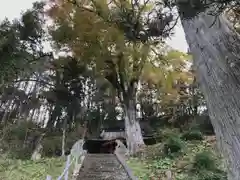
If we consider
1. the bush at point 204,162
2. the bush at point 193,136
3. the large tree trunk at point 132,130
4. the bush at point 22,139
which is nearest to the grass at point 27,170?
the bush at point 22,139

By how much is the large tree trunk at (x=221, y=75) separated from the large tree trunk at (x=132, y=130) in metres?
7.70

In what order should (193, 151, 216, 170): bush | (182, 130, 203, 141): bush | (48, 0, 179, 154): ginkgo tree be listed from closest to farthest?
(193, 151, 216, 170): bush
(182, 130, 203, 141): bush
(48, 0, 179, 154): ginkgo tree

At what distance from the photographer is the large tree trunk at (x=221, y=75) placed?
182cm

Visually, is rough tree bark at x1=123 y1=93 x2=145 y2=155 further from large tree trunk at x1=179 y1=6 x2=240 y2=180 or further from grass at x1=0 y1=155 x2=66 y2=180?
large tree trunk at x1=179 y1=6 x2=240 y2=180

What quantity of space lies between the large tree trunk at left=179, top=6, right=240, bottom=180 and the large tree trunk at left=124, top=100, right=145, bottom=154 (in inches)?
303

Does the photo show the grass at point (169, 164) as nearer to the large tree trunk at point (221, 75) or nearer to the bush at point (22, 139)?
the large tree trunk at point (221, 75)

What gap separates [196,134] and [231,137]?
7.81 m

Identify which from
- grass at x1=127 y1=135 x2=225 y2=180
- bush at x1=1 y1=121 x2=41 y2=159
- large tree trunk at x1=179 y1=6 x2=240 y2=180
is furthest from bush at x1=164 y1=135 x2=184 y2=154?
bush at x1=1 y1=121 x2=41 y2=159

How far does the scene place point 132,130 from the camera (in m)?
10.2

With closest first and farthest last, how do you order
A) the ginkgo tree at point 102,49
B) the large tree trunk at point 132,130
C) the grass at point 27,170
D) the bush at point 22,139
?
the grass at point 27,170, the bush at point 22,139, the large tree trunk at point 132,130, the ginkgo tree at point 102,49

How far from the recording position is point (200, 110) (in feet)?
48.2

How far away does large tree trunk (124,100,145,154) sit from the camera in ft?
32.0

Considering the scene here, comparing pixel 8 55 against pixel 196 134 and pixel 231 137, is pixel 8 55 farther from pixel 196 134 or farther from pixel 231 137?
pixel 231 137

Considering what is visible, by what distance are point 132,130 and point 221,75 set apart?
8.42 meters
